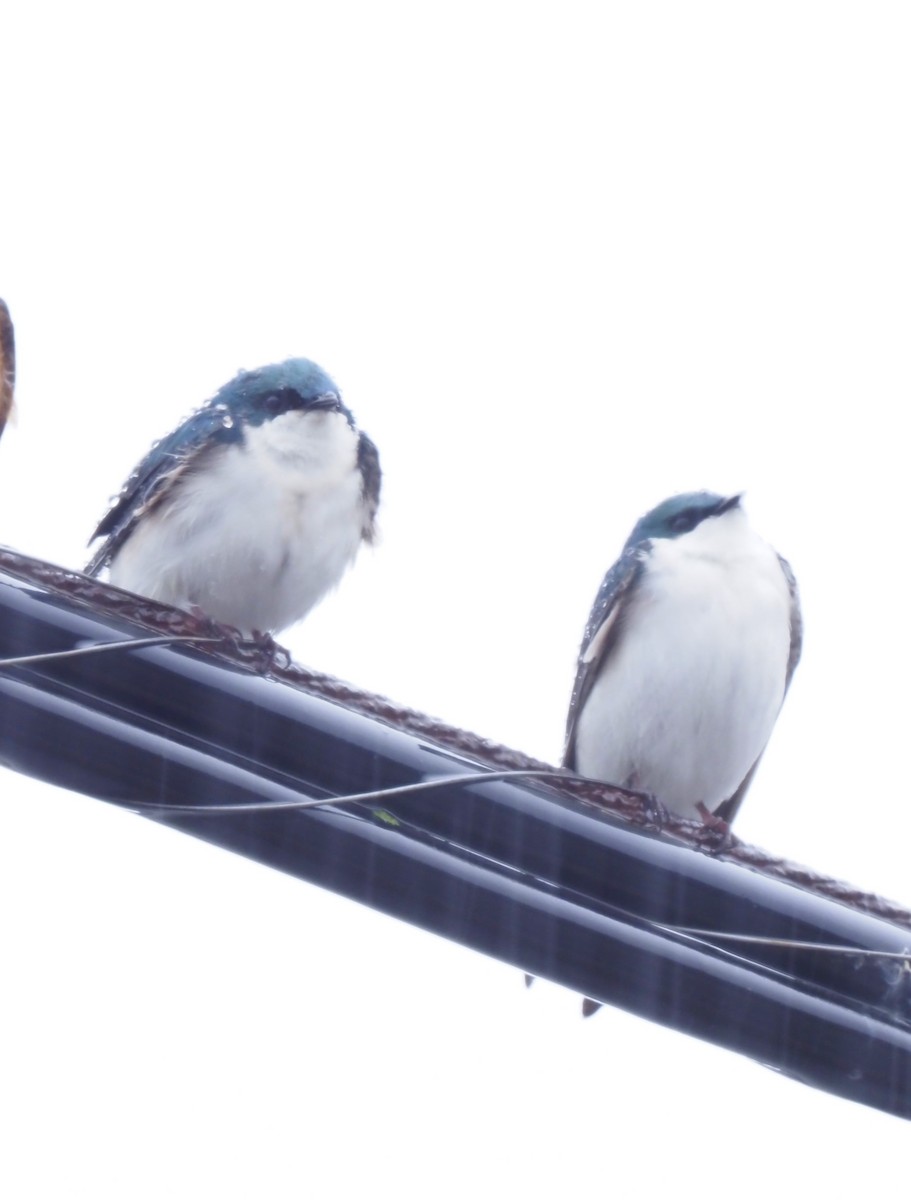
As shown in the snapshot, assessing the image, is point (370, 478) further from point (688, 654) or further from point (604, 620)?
point (688, 654)

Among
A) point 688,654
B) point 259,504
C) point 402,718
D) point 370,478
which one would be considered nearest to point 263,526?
point 259,504

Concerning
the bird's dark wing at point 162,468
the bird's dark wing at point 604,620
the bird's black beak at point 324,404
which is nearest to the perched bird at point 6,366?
the bird's dark wing at point 162,468

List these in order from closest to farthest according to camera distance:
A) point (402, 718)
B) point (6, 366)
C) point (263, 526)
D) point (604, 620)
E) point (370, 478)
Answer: point (402, 718) → point (263, 526) → point (6, 366) → point (370, 478) → point (604, 620)

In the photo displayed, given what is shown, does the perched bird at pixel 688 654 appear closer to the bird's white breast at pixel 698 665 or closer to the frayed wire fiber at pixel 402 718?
the bird's white breast at pixel 698 665

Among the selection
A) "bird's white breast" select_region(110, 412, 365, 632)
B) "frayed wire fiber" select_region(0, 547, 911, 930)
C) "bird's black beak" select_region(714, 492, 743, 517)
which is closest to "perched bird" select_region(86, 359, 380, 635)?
"bird's white breast" select_region(110, 412, 365, 632)

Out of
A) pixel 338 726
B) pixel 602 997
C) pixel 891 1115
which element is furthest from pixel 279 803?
pixel 891 1115

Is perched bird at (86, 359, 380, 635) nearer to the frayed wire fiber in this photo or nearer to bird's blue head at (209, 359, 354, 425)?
bird's blue head at (209, 359, 354, 425)

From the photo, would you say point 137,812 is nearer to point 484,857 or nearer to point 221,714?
point 221,714
